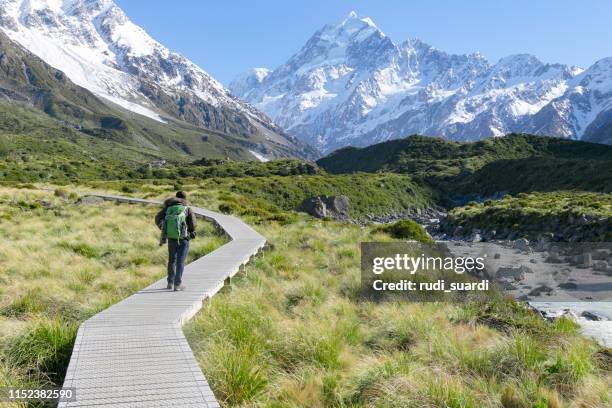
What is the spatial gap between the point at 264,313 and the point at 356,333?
5.90 feet

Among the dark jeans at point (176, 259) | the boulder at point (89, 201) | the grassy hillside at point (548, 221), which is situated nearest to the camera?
the dark jeans at point (176, 259)

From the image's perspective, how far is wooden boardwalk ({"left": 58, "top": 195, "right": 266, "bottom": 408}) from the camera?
4.95 m

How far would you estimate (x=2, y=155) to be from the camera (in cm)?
13075

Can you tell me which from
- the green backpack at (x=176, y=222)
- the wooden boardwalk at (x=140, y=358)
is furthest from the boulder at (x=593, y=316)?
the green backpack at (x=176, y=222)

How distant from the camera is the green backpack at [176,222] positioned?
10352mm

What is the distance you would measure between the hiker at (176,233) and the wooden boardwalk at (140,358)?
0.42m

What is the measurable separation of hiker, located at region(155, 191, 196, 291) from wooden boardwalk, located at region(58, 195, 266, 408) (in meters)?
0.42

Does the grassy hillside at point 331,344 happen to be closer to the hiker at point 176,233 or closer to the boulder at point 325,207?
the hiker at point 176,233

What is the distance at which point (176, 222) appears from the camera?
10.4 meters

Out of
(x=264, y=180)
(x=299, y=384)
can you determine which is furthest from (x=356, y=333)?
(x=264, y=180)

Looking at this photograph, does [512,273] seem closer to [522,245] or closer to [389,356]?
[522,245]

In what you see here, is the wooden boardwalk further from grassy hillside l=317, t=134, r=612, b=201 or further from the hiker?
grassy hillside l=317, t=134, r=612, b=201

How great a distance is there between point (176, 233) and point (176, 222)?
24 centimetres

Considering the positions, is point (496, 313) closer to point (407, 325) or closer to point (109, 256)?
point (407, 325)
